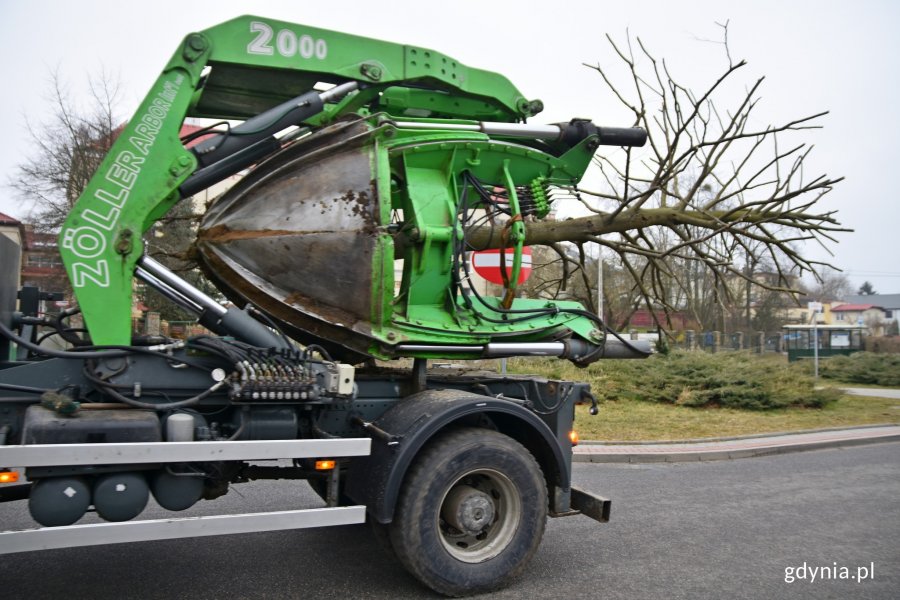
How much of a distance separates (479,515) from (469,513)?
Answer: 3.1 inches

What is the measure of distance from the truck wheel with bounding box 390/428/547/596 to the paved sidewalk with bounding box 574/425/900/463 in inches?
205

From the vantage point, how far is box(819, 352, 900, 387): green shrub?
2250cm

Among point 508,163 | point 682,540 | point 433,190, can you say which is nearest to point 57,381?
point 433,190

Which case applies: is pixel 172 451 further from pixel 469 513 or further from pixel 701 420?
pixel 701 420

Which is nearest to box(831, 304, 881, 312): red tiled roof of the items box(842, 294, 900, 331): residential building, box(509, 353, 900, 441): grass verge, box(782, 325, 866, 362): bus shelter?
box(842, 294, 900, 331): residential building

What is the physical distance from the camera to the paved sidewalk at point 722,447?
31.7 feet

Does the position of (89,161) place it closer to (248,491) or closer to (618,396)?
(248,491)

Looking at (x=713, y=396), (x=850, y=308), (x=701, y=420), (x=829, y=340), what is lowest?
(x=701, y=420)

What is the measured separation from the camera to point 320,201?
4.49m

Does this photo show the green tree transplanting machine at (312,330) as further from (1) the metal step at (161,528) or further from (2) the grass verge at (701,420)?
(2) the grass verge at (701,420)

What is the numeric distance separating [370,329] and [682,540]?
324 centimetres

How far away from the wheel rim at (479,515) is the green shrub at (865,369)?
2263cm

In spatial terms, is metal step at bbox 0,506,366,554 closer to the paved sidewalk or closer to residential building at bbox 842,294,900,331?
the paved sidewalk

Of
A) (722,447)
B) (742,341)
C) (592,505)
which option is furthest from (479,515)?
(742,341)
